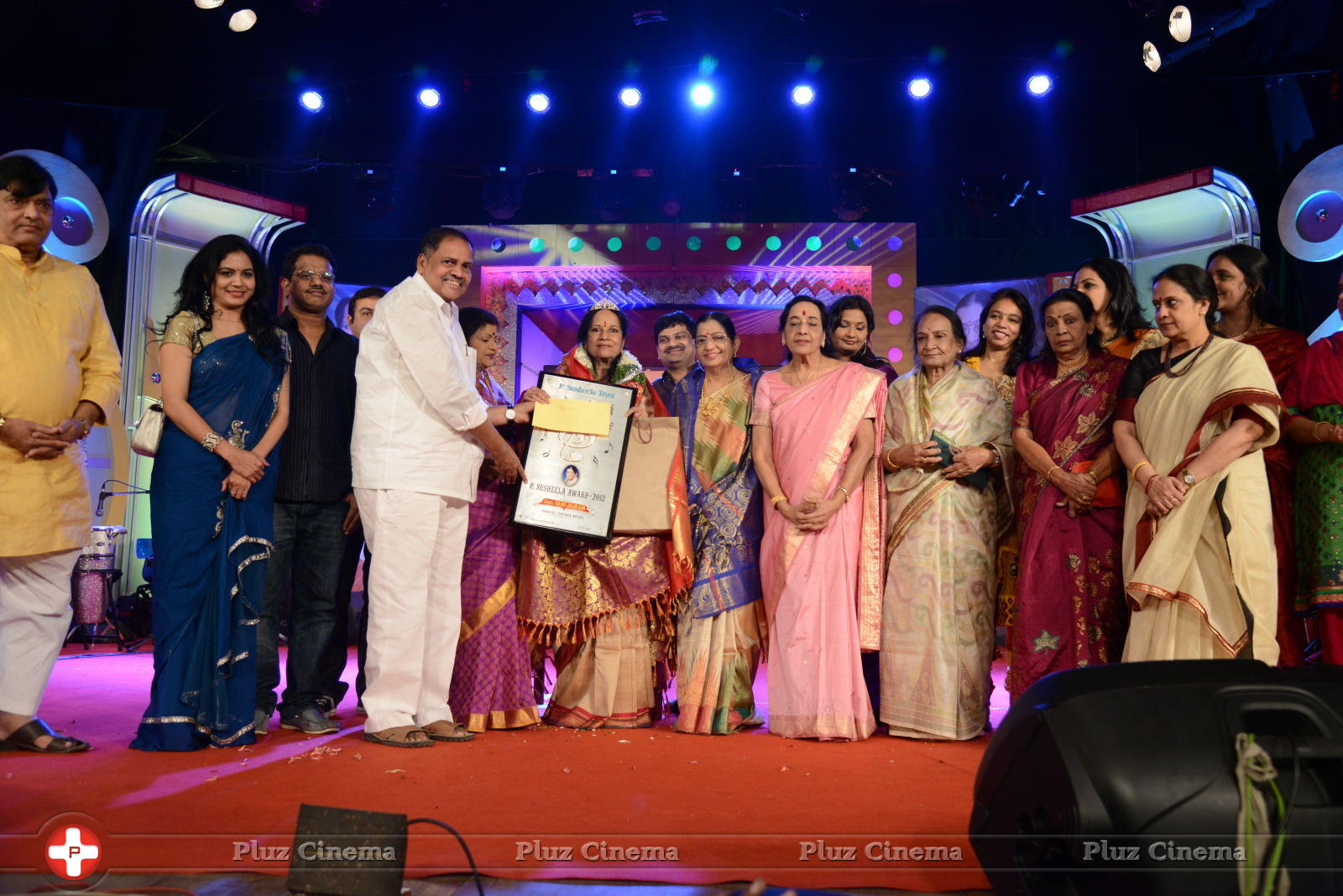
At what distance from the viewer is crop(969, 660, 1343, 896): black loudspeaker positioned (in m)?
1.49

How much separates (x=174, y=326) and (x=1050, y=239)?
735 centimetres

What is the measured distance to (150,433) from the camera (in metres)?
3.52

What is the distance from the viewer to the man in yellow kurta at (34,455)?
3279 mm

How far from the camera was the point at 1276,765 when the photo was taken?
5.14 feet

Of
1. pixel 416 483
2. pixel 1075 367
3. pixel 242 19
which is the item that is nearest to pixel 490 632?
pixel 416 483

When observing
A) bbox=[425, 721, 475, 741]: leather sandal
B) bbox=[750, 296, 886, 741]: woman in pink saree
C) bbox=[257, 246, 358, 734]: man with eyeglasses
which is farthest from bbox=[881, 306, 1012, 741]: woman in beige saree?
bbox=[257, 246, 358, 734]: man with eyeglasses

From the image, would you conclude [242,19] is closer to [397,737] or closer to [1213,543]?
[397,737]

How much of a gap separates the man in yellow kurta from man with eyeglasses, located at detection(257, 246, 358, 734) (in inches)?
25.9

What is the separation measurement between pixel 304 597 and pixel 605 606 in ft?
3.79

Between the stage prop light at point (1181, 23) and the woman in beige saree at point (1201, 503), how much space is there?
3348 mm

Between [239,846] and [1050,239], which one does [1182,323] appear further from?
[1050,239]

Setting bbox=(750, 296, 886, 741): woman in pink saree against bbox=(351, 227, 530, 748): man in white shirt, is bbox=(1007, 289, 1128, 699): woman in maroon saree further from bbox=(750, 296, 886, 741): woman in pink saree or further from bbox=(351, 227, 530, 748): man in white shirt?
bbox=(351, 227, 530, 748): man in white shirt

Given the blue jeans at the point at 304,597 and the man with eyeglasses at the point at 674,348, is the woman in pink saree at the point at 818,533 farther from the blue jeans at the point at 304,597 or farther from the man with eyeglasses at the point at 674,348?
the blue jeans at the point at 304,597

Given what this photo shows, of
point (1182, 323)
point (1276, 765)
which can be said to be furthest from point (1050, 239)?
point (1276, 765)
